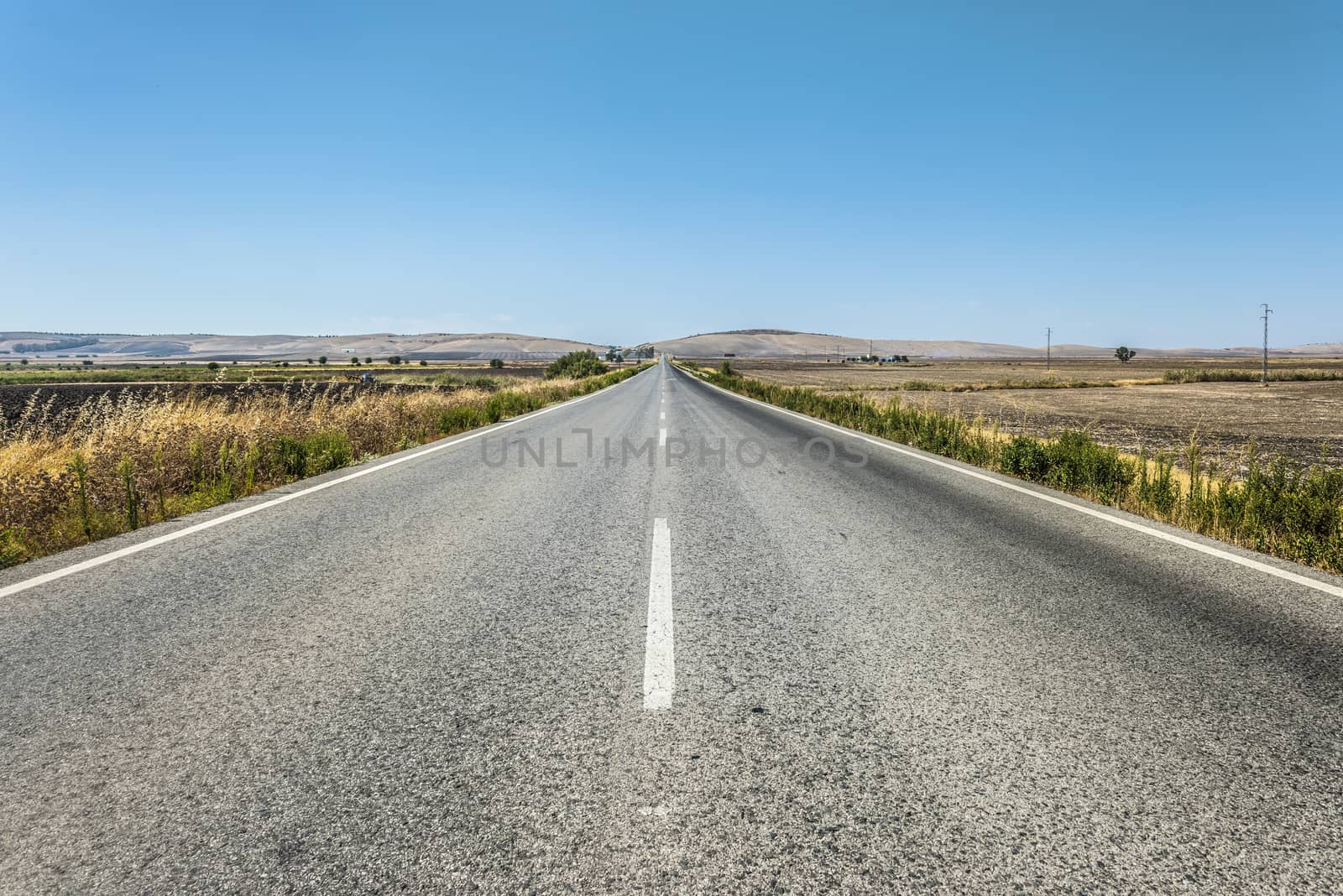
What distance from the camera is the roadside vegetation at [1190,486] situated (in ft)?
20.4

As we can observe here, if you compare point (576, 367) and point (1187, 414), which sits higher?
point (576, 367)

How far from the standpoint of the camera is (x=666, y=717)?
9.60ft

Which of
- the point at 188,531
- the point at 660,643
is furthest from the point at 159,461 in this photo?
the point at 660,643

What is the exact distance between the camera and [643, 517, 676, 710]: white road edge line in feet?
10.3

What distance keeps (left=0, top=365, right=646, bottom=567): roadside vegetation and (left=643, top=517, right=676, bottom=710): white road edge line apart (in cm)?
507

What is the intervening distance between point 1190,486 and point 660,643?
7.97 metres

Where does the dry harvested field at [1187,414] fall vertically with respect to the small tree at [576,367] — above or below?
below

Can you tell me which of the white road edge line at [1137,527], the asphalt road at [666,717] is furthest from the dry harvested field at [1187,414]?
the asphalt road at [666,717]

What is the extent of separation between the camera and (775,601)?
14.5 ft

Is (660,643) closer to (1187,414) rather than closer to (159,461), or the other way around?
(159,461)

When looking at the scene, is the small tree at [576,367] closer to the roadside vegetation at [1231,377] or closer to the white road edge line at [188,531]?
the white road edge line at [188,531]

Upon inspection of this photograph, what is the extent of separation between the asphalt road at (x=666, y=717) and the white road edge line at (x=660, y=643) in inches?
1.0

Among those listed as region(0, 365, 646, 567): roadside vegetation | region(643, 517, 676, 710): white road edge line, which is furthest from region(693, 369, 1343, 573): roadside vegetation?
region(0, 365, 646, 567): roadside vegetation

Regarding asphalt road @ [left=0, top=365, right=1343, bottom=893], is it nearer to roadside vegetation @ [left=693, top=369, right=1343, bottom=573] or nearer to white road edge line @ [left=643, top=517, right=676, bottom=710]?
white road edge line @ [left=643, top=517, right=676, bottom=710]
